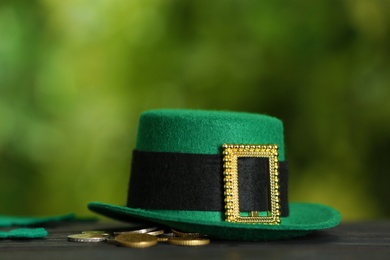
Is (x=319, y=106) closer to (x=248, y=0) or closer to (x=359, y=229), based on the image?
(x=248, y=0)

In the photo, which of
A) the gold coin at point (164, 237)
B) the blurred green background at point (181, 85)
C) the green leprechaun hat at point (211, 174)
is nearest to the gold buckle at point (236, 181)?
the green leprechaun hat at point (211, 174)

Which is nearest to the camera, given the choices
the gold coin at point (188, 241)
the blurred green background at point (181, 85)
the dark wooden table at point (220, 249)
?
the dark wooden table at point (220, 249)

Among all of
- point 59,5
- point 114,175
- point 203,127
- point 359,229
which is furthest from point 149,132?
point 59,5

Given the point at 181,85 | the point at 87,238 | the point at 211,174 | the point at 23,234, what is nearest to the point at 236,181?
the point at 211,174

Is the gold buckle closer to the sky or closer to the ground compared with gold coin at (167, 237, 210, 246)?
closer to the sky

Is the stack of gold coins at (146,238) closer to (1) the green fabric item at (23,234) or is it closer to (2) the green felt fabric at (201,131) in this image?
(1) the green fabric item at (23,234)

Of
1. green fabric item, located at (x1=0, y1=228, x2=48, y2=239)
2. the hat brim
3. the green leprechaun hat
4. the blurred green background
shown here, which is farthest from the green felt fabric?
the blurred green background

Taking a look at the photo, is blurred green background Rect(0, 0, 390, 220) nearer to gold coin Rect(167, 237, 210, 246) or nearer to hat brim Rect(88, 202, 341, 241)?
hat brim Rect(88, 202, 341, 241)

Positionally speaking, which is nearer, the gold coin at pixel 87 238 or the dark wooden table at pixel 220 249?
the dark wooden table at pixel 220 249
